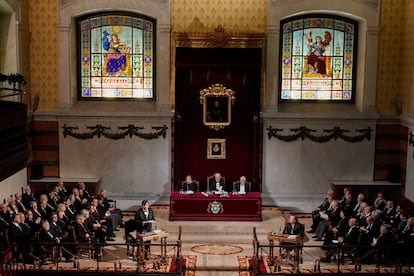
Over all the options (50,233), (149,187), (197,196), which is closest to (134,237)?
(50,233)

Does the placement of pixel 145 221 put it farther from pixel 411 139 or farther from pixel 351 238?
pixel 411 139

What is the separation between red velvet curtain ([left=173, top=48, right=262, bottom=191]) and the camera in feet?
66.8

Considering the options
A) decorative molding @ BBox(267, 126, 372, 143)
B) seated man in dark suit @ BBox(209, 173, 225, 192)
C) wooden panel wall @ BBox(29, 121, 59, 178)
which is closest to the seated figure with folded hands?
seated man in dark suit @ BBox(209, 173, 225, 192)

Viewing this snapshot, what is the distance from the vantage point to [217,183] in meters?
20.4

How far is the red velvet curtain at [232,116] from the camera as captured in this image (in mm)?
20375

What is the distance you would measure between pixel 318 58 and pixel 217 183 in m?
4.84

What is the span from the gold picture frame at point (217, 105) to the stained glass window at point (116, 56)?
6.06ft

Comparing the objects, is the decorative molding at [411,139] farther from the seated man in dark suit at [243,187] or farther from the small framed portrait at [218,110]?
the small framed portrait at [218,110]

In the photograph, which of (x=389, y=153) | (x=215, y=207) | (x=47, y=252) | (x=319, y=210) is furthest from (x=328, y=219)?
(x=47, y=252)

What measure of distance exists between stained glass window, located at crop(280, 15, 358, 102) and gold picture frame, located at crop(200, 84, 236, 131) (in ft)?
5.99

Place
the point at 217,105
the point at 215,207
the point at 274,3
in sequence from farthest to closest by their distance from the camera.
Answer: the point at 217,105, the point at 274,3, the point at 215,207

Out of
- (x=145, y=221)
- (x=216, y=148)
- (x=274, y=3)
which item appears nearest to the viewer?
(x=145, y=221)

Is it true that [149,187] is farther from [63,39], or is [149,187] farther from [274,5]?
[274,5]

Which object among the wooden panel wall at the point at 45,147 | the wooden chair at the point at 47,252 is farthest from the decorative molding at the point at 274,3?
the wooden chair at the point at 47,252
